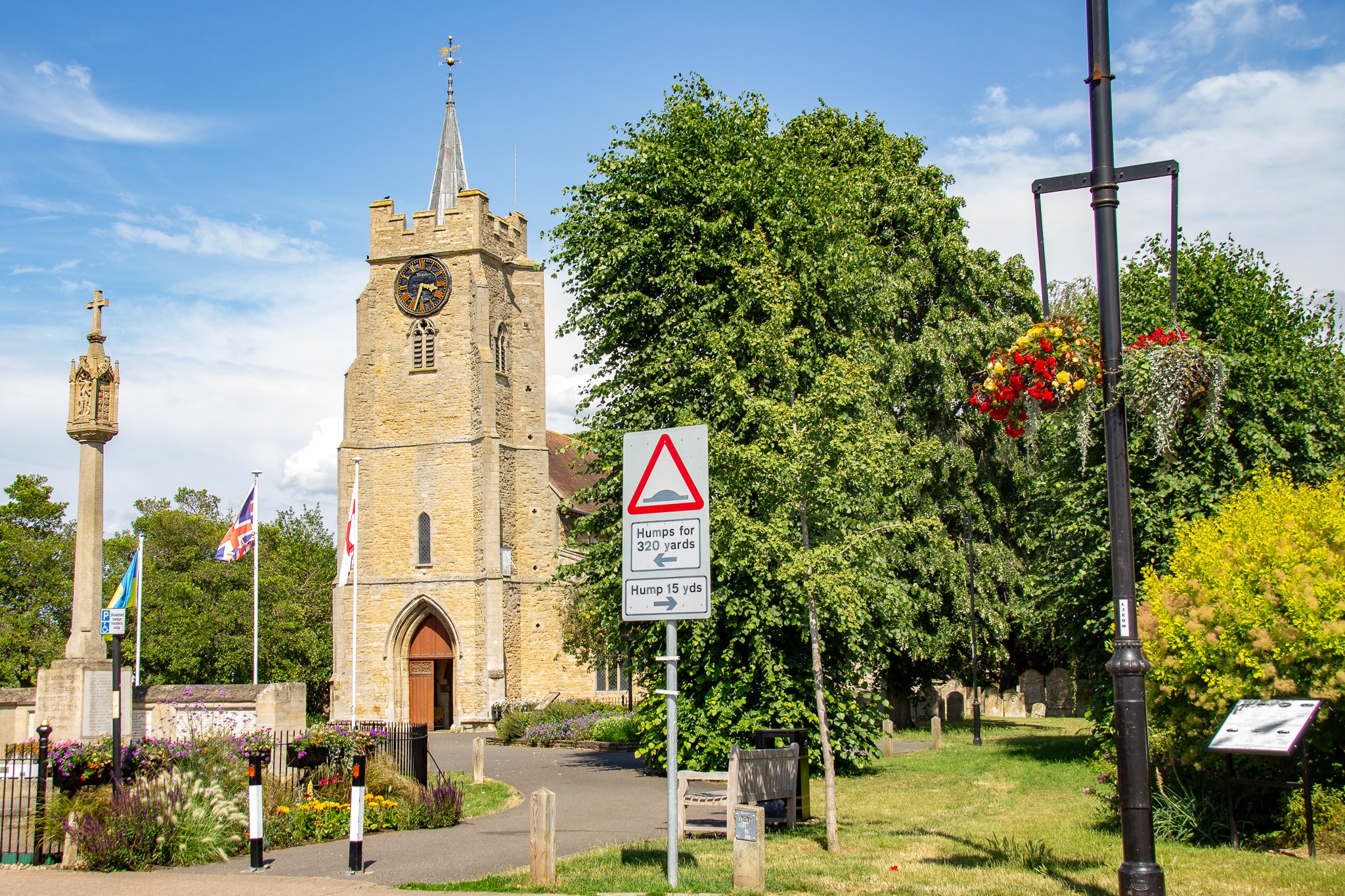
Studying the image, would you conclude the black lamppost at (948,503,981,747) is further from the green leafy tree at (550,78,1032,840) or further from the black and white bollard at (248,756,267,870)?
the black and white bollard at (248,756,267,870)

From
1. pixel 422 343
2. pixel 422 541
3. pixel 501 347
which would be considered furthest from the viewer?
pixel 501 347

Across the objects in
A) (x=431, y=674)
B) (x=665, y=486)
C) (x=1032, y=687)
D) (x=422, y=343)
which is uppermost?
(x=422, y=343)

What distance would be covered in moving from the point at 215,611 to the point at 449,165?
20.4 meters

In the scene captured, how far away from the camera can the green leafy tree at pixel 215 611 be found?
142 ft

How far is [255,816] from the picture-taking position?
10094mm

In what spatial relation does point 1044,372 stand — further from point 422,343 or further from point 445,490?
point 422,343

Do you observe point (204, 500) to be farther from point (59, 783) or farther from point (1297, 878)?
point (1297, 878)

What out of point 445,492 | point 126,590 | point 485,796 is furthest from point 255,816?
point 445,492

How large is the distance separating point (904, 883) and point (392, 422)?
3614cm

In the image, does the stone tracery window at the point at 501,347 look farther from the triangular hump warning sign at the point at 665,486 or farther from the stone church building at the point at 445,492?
the triangular hump warning sign at the point at 665,486

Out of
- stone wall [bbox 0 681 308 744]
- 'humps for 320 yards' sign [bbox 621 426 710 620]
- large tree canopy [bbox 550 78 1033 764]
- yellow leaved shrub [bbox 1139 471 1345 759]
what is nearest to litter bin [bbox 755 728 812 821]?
large tree canopy [bbox 550 78 1033 764]

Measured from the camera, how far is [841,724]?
18219 millimetres

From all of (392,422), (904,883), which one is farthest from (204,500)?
(904,883)

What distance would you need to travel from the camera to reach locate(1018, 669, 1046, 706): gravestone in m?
42.0
